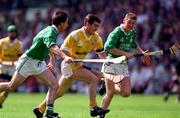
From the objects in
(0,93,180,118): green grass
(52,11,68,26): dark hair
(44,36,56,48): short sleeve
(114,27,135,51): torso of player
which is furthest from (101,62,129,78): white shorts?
(44,36,56,48): short sleeve

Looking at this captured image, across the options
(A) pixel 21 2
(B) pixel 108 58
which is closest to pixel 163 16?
(A) pixel 21 2

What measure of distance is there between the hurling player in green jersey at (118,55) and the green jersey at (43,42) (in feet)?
5.54

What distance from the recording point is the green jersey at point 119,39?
18016 mm

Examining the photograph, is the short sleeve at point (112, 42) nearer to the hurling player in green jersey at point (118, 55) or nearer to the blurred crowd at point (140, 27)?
the hurling player in green jersey at point (118, 55)

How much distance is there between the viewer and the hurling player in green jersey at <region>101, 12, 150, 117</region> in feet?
59.1

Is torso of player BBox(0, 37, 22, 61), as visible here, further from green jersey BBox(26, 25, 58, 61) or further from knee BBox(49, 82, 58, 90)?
knee BBox(49, 82, 58, 90)

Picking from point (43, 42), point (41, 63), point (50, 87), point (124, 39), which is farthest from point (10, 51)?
point (43, 42)

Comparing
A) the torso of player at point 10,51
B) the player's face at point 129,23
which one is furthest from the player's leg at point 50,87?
the torso of player at point 10,51

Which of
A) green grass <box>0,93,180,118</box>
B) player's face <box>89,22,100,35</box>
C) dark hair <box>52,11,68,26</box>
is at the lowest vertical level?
green grass <box>0,93,180,118</box>

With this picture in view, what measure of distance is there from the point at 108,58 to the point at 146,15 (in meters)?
17.5

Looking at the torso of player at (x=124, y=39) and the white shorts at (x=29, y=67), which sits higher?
the torso of player at (x=124, y=39)

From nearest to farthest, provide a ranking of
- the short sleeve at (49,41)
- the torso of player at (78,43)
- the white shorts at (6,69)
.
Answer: the short sleeve at (49,41) < the torso of player at (78,43) < the white shorts at (6,69)

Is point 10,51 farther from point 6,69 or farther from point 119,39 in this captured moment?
point 119,39

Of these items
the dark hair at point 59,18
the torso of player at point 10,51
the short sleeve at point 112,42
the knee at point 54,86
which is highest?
the dark hair at point 59,18
